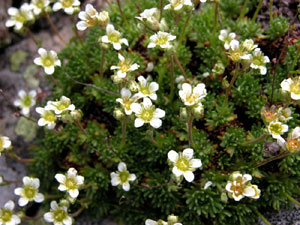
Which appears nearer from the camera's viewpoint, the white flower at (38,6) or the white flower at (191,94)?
the white flower at (191,94)

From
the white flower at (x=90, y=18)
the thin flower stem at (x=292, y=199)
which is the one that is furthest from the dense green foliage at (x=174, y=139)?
the white flower at (x=90, y=18)

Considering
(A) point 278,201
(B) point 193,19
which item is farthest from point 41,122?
(A) point 278,201

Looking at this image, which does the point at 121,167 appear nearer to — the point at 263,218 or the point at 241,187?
the point at 241,187

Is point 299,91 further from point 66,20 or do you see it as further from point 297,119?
point 66,20

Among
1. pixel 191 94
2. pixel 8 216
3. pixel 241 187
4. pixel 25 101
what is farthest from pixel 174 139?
pixel 25 101

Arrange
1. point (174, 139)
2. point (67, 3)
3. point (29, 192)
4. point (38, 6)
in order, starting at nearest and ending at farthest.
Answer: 1. point (29, 192)
2. point (174, 139)
3. point (67, 3)
4. point (38, 6)

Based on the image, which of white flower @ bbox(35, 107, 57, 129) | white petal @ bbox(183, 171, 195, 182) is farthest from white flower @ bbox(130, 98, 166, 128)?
white flower @ bbox(35, 107, 57, 129)

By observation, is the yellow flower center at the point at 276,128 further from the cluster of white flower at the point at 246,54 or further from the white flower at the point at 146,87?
the white flower at the point at 146,87
